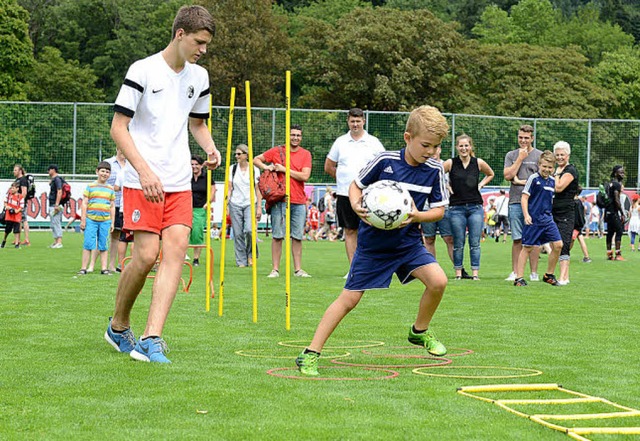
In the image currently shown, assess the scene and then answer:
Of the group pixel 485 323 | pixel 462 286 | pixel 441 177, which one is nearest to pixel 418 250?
pixel 441 177

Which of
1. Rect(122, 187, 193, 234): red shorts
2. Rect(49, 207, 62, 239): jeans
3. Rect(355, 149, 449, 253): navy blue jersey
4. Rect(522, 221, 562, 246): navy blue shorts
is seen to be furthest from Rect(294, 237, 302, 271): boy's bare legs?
Rect(49, 207, 62, 239): jeans

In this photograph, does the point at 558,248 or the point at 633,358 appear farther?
the point at 558,248

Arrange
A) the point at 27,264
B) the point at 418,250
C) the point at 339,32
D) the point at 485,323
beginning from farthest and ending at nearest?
1. the point at 339,32
2. the point at 27,264
3. the point at 485,323
4. the point at 418,250

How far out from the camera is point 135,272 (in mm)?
7188

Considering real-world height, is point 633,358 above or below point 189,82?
below

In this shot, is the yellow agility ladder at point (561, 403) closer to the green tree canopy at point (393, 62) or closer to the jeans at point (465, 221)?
the jeans at point (465, 221)

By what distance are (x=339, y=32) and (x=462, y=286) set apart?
2033 inches

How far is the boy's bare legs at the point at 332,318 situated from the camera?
6.65 metres

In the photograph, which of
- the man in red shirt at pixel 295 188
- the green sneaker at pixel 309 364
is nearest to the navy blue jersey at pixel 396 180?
the green sneaker at pixel 309 364

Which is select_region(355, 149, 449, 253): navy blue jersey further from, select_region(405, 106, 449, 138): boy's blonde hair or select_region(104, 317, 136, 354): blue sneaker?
select_region(104, 317, 136, 354): blue sneaker

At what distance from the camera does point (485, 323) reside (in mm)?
9766

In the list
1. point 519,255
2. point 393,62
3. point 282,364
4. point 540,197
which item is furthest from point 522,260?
point 393,62

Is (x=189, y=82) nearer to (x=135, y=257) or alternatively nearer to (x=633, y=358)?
(x=135, y=257)

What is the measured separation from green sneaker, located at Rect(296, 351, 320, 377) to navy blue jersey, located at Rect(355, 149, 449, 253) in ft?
2.82
